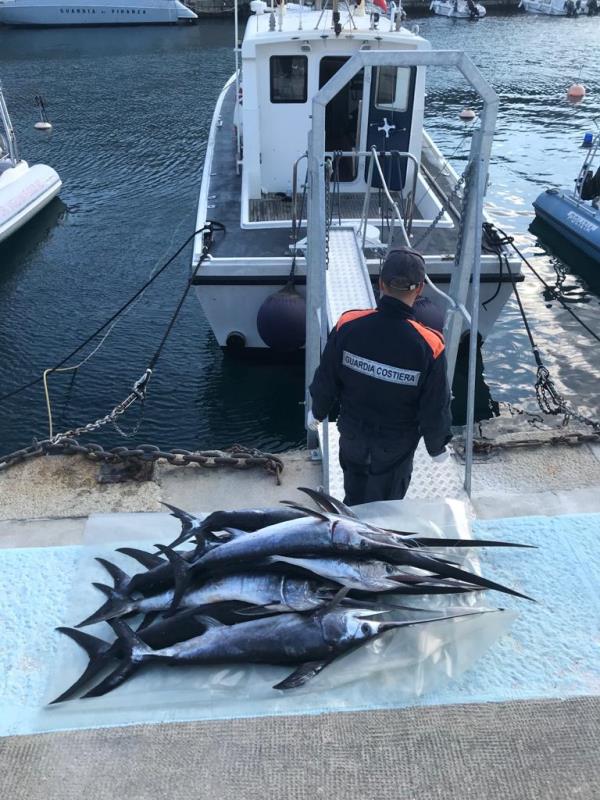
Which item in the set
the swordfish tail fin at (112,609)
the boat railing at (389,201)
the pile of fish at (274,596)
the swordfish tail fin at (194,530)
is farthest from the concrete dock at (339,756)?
the boat railing at (389,201)

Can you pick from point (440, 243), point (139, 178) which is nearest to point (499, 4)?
point (139, 178)

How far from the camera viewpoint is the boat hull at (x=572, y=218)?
1427cm

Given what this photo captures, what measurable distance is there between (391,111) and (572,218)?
21.2 ft

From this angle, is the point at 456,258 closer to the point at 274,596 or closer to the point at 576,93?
the point at 274,596

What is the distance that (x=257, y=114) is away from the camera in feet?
34.2

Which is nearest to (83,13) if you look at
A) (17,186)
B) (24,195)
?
(17,186)

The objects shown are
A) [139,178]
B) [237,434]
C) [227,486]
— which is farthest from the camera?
[139,178]

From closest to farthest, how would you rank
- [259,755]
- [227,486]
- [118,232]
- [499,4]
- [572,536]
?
[259,755], [572,536], [227,486], [118,232], [499,4]

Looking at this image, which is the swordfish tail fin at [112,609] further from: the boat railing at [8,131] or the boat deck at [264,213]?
the boat railing at [8,131]

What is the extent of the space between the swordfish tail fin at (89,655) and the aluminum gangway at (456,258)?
1.90 m

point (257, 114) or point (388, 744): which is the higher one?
point (257, 114)

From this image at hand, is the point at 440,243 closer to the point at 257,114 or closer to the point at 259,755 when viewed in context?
the point at 257,114

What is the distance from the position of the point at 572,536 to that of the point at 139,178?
17.1 m

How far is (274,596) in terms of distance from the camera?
3.19 meters
